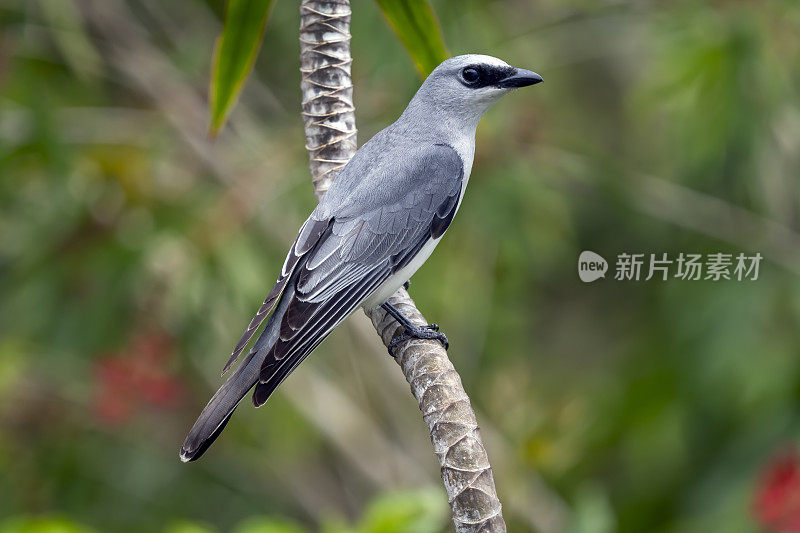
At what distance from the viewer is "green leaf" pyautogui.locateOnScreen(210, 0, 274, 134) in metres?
2.07

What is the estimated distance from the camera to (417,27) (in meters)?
2.16

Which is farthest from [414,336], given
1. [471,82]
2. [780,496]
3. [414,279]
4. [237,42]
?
[414,279]

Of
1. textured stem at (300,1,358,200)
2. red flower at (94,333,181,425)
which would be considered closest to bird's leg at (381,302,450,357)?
textured stem at (300,1,358,200)

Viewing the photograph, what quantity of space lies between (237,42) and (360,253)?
0.59 meters

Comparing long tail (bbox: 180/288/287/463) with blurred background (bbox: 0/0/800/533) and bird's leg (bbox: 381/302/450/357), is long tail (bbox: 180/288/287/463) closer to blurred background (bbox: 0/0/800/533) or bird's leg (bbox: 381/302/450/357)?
bird's leg (bbox: 381/302/450/357)

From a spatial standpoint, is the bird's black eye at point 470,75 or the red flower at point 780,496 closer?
the bird's black eye at point 470,75

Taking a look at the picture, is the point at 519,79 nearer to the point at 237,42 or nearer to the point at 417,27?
the point at 417,27

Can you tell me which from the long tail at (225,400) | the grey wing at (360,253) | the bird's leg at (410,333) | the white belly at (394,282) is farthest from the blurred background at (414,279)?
the long tail at (225,400)

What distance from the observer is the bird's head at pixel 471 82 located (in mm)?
2254

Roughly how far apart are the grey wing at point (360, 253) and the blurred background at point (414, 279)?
1.09 metres

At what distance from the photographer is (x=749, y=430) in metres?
3.86

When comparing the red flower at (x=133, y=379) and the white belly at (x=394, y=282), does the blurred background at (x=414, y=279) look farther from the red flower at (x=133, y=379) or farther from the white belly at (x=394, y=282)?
the white belly at (x=394, y=282)

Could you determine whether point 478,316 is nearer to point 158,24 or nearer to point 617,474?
point 617,474

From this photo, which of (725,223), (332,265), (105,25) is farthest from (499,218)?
(105,25)
